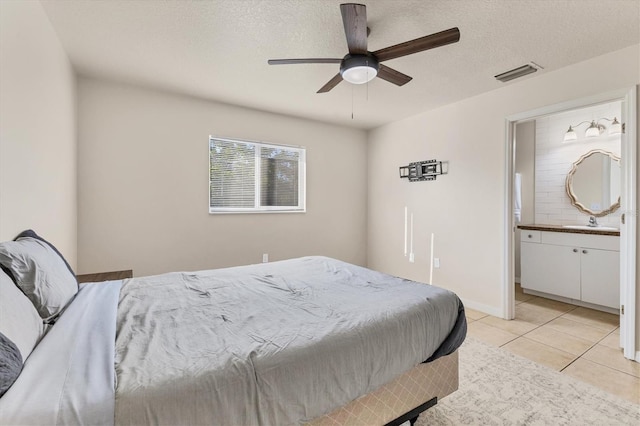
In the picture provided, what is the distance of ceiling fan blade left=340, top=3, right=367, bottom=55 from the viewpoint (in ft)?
5.21

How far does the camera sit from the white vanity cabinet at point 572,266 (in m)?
3.31

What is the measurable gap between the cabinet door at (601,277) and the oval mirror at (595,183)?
79 cm

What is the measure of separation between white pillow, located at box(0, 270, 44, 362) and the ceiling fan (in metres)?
1.78

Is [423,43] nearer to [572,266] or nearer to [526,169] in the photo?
[572,266]

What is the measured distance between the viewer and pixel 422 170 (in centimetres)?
410

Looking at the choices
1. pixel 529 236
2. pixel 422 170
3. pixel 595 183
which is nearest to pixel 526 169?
pixel 595 183

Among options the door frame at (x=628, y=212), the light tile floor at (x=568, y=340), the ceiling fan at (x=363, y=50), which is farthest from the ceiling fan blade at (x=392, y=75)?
the light tile floor at (x=568, y=340)

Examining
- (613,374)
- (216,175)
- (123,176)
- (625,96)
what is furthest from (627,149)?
(123,176)

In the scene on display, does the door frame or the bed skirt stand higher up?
the door frame

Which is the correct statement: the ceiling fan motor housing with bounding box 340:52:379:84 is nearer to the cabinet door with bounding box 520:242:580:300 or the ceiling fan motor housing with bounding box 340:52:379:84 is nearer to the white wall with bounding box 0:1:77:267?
the white wall with bounding box 0:1:77:267

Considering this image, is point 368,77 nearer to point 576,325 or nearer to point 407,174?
point 407,174

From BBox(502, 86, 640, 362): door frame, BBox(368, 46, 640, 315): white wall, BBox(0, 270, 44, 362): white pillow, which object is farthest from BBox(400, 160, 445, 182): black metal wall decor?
BBox(0, 270, 44, 362): white pillow

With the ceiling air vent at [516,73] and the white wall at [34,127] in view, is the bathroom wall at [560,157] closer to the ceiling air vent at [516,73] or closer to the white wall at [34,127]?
the ceiling air vent at [516,73]

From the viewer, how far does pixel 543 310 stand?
3.50m
